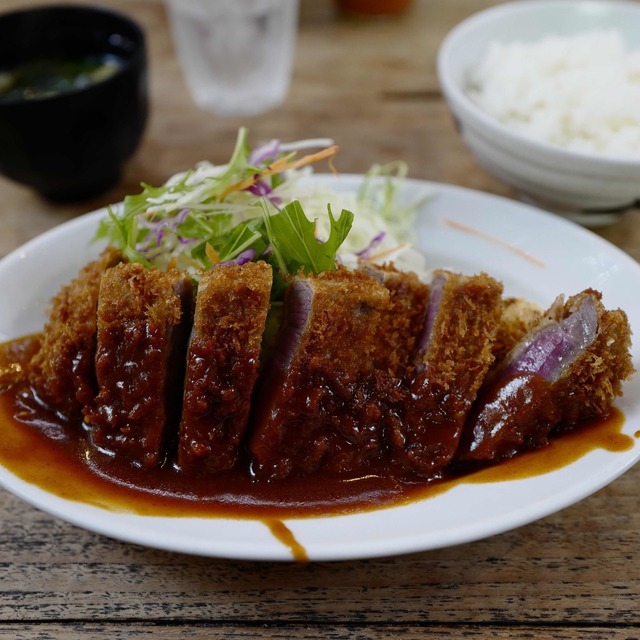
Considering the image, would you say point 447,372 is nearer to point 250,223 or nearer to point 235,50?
point 250,223

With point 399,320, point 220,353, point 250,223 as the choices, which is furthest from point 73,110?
point 399,320

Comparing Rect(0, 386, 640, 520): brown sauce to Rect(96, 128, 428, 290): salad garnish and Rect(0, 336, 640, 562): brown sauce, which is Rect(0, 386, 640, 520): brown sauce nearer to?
Rect(0, 336, 640, 562): brown sauce

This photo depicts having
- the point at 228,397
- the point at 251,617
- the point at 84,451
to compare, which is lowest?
the point at 251,617

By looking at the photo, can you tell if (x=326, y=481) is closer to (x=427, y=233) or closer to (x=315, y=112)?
(x=427, y=233)

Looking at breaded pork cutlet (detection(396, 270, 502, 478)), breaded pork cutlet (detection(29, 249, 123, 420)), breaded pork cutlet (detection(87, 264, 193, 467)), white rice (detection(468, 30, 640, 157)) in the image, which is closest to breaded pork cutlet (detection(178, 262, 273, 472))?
breaded pork cutlet (detection(87, 264, 193, 467))

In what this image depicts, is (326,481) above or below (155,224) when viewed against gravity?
below

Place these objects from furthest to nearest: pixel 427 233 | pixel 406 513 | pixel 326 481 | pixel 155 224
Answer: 1. pixel 427 233
2. pixel 155 224
3. pixel 326 481
4. pixel 406 513

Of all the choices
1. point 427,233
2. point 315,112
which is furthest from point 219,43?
point 427,233
